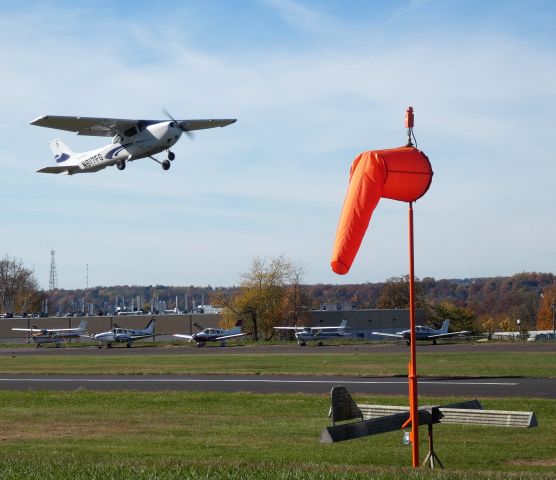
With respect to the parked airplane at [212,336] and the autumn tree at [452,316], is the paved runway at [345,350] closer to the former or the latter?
the parked airplane at [212,336]

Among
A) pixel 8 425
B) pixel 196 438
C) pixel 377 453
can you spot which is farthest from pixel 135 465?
pixel 8 425

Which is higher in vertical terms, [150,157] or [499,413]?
[150,157]

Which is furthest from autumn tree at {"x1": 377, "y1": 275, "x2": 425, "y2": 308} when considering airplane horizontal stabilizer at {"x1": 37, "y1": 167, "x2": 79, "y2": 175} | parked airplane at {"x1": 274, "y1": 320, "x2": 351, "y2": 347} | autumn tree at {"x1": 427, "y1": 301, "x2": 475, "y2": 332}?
airplane horizontal stabilizer at {"x1": 37, "y1": 167, "x2": 79, "y2": 175}

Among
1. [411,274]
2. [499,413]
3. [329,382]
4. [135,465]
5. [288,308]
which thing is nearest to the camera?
[411,274]

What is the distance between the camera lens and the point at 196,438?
15852mm

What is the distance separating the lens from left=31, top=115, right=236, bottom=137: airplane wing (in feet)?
130

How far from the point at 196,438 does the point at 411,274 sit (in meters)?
7.18

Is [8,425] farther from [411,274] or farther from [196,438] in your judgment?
[411,274]

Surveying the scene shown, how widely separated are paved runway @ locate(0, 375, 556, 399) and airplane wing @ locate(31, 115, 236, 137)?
1095 centimetres

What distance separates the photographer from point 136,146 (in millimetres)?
40438

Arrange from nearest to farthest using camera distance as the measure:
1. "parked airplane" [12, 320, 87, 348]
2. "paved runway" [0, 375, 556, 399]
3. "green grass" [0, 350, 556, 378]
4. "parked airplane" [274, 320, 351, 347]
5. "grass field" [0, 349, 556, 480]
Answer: "grass field" [0, 349, 556, 480] < "paved runway" [0, 375, 556, 399] < "green grass" [0, 350, 556, 378] < "parked airplane" [274, 320, 351, 347] < "parked airplane" [12, 320, 87, 348]

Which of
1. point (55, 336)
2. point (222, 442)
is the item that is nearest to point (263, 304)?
point (55, 336)

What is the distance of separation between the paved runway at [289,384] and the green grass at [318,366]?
263 cm

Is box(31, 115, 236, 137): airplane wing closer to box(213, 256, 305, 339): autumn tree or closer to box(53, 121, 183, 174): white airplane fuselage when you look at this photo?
box(53, 121, 183, 174): white airplane fuselage
